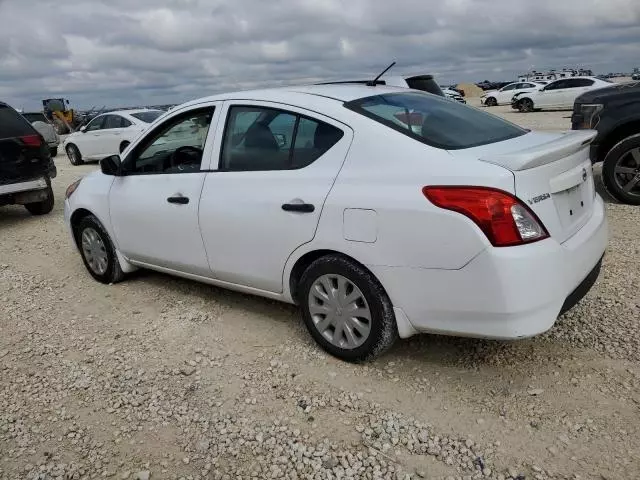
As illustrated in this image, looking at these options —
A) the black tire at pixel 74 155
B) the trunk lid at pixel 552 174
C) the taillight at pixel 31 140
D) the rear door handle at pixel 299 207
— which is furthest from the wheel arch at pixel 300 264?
the black tire at pixel 74 155

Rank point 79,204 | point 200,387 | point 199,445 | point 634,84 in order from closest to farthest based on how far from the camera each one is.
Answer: point 199,445 → point 200,387 → point 79,204 → point 634,84

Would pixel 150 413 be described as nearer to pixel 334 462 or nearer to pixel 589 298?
pixel 334 462

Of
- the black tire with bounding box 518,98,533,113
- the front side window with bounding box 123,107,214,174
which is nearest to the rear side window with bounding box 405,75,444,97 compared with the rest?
the front side window with bounding box 123,107,214,174

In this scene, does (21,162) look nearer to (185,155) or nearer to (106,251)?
(106,251)

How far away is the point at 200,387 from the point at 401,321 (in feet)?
4.06

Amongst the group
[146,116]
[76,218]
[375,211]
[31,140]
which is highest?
[31,140]

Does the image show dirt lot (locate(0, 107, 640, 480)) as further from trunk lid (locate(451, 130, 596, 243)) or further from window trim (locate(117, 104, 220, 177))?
window trim (locate(117, 104, 220, 177))

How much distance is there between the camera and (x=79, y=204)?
4.94 meters

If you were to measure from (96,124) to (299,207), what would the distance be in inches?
565

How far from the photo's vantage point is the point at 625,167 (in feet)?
20.8

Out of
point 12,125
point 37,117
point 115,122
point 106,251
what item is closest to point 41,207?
point 12,125

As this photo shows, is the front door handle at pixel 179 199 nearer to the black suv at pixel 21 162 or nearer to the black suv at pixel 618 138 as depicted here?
the black suv at pixel 21 162

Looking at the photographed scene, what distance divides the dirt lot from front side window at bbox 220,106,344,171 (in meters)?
1.18

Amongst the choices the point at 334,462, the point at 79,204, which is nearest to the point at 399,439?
→ the point at 334,462
